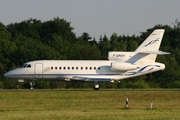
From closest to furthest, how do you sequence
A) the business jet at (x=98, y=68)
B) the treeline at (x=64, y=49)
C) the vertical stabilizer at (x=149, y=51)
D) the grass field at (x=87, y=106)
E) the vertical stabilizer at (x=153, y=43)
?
the grass field at (x=87, y=106) < the business jet at (x=98, y=68) < the vertical stabilizer at (x=149, y=51) < the vertical stabilizer at (x=153, y=43) < the treeline at (x=64, y=49)

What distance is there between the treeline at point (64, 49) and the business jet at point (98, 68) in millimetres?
8051

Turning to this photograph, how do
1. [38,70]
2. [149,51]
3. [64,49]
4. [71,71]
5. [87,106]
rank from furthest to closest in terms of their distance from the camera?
1. [64,49]
2. [149,51]
3. [71,71]
4. [38,70]
5. [87,106]

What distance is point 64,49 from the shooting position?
108812 millimetres

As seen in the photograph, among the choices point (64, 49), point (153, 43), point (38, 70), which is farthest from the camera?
point (64, 49)

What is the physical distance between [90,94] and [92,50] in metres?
33.8

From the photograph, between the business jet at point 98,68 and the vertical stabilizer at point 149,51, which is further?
the vertical stabilizer at point 149,51

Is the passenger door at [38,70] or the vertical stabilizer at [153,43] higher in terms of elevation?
the vertical stabilizer at [153,43]

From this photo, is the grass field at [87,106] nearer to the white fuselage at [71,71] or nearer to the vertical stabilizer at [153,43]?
the white fuselage at [71,71]

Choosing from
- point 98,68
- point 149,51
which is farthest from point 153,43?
point 98,68

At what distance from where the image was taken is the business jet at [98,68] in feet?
213

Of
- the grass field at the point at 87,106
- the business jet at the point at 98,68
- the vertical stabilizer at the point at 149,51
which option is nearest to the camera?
the grass field at the point at 87,106

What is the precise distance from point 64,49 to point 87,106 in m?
65.3

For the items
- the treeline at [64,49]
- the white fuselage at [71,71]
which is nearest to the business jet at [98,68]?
the white fuselage at [71,71]

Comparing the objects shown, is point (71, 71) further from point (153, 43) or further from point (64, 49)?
point (64, 49)
